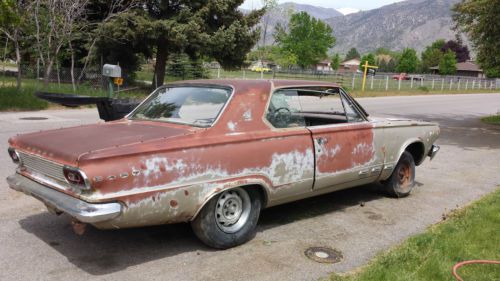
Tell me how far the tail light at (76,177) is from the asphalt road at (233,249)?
0.71 metres

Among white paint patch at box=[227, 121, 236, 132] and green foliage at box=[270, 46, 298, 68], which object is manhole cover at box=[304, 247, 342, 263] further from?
green foliage at box=[270, 46, 298, 68]

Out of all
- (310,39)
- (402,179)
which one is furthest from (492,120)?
(310,39)

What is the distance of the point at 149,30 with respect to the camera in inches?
808

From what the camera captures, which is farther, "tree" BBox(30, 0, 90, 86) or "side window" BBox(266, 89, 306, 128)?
"tree" BBox(30, 0, 90, 86)

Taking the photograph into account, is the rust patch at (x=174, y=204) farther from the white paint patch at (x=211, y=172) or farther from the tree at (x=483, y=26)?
the tree at (x=483, y=26)

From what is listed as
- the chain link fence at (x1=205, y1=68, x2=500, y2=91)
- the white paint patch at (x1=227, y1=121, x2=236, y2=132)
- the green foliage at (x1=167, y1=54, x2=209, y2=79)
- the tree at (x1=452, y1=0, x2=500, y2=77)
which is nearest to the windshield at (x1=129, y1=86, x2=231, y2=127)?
the white paint patch at (x1=227, y1=121, x2=236, y2=132)

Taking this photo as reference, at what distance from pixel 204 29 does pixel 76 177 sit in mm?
18887

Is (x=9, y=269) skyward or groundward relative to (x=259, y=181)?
groundward

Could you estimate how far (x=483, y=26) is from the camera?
14.5 m

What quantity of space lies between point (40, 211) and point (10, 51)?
24956 mm

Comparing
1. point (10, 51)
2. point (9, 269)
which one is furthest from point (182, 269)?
point (10, 51)

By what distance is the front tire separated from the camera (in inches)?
168

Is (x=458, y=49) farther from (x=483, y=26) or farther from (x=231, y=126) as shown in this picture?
(x=231, y=126)

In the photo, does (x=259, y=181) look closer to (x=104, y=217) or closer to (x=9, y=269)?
(x=104, y=217)
